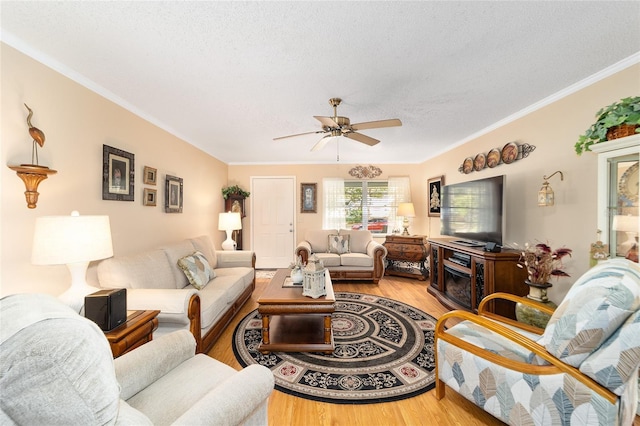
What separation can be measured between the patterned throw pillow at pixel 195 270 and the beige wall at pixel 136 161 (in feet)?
1.75

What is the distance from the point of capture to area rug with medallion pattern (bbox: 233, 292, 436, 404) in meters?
1.83

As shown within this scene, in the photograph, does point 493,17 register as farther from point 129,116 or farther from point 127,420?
point 129,116

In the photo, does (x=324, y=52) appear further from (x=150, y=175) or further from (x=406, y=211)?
(x=406, y=211)

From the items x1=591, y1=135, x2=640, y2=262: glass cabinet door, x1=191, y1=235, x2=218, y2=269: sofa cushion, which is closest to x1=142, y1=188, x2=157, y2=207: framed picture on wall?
x1=191, y1=235, x2=218, y2=269: sofa cushion

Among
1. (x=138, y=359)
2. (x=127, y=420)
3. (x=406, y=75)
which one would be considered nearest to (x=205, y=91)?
(x=406, y=75)

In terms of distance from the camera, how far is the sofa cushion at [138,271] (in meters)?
2.10

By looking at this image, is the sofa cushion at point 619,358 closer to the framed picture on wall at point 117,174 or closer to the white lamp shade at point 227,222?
the framed picture on wall at point 117,174

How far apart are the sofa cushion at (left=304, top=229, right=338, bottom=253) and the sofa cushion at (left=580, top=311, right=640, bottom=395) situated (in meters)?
3.93

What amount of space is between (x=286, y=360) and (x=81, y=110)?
2728mm

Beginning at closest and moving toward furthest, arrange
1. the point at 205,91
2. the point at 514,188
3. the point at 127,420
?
the point at 127,420
the point at 205,91
the point at 514,188

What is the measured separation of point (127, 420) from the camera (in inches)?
27.0

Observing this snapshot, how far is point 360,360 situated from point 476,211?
87.5 inches

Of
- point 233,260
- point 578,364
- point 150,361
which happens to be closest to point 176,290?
point 150,361

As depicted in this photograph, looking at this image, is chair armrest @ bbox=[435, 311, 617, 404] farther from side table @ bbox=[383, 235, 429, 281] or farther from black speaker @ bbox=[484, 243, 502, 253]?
side table @ bbox=[383, 235, 429, 281]
